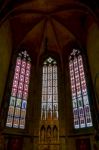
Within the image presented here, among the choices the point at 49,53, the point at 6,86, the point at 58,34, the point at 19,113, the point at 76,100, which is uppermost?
the point at 58,34

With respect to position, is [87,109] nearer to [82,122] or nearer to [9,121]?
[82,122]

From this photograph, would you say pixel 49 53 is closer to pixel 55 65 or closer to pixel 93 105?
pixel 55 65

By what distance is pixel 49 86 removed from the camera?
16.5 metres

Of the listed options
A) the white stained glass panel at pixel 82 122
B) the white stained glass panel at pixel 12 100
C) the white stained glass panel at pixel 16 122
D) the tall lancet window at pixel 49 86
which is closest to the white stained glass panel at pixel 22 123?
the white stained glass panel at pixel 16 122

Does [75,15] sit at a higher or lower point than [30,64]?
higher

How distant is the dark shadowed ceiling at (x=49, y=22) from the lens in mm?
14573

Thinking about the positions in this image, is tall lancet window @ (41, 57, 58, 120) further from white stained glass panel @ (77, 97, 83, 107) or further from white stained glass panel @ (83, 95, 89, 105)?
white stained glass panel @ (83, 95, 89, 105)

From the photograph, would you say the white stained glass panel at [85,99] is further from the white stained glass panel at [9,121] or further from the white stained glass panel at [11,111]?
the white stained glass panel at [9,121]

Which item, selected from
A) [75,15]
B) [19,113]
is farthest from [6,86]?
[75,15]

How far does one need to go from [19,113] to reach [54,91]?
12.4 ft

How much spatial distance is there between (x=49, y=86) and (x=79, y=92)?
2953mm

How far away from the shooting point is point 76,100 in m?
14.8

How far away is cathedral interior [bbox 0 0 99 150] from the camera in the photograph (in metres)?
12.6

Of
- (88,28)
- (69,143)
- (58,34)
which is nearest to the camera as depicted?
(69,143)
